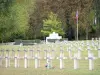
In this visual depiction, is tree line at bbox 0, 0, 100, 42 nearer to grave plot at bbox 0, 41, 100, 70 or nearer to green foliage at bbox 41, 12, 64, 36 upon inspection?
green foliage at bbox 41, 12, 64, 36


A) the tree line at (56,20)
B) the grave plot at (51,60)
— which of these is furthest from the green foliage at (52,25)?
the grave plot at (51,60)

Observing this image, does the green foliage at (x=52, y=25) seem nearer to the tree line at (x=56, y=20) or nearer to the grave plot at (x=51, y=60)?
the tree line at (x=56, y=20)

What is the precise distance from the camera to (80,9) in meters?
72.1

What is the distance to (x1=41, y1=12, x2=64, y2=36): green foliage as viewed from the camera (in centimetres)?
7819

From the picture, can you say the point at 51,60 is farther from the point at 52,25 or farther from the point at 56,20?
the point at 56,20

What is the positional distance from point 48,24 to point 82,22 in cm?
808

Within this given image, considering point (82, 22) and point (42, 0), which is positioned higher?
point (42, 0)

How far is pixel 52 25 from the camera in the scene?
259 feet

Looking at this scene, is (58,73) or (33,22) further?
(33,22)

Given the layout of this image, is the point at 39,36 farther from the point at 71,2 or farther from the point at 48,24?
the point at 71,2

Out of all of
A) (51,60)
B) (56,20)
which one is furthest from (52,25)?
(51,60)

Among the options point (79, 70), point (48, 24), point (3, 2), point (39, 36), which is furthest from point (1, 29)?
point (39, 36)

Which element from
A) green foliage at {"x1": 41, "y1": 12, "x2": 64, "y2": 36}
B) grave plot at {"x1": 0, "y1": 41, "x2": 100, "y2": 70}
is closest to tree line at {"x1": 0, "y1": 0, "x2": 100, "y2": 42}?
green foliage at {"x1": 41, "y1": 12, "x2": 64, "y2": 36}

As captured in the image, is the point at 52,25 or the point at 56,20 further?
the point at 56,20
